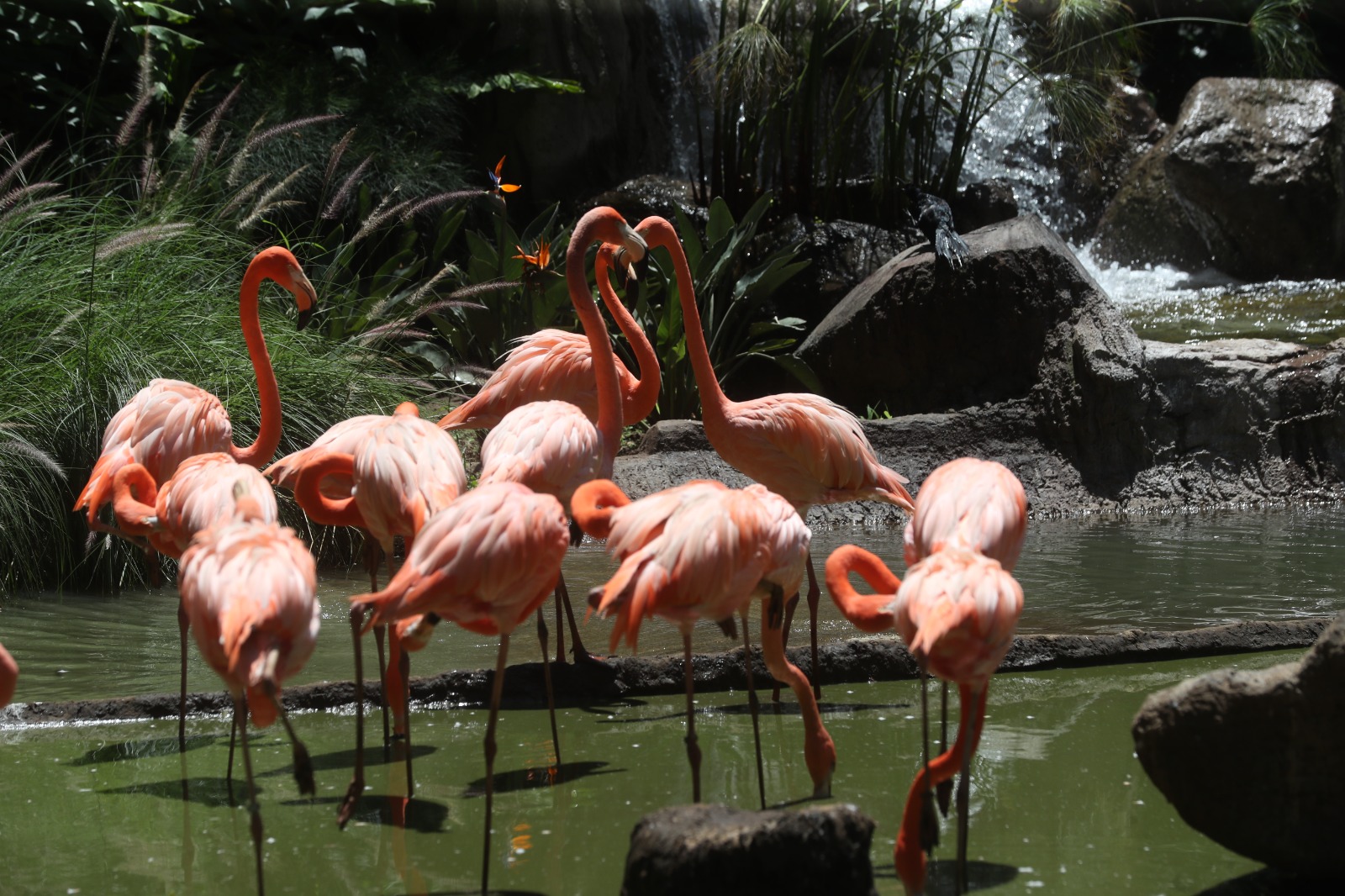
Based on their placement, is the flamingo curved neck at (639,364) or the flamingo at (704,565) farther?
the flamingo curved neck at (639,364)

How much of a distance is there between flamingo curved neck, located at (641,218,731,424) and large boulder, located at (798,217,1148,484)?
146 inches

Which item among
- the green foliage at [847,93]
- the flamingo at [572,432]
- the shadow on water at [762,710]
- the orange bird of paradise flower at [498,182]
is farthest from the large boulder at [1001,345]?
the shadow on water at [762,710]

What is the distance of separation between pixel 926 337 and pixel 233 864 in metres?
6.49

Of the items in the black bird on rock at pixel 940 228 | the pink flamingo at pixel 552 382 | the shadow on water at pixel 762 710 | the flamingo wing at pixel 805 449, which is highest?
the black bird on rock at pixel 940 228

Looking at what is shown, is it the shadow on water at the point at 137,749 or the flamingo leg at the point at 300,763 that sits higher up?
the flamingo leg at the point at 300,763

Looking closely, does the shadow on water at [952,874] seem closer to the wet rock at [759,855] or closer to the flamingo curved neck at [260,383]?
the wet rock at [759,855]

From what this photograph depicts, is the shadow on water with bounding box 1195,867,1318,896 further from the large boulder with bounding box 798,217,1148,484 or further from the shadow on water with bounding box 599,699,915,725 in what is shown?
the large boulder with bounding box 798,217,1148,484

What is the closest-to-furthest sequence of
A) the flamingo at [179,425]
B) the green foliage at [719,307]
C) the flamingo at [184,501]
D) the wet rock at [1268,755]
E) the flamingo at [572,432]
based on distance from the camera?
the wet rock at [1268,755]
the flamingo at [184,501]
the flamingo at [572,432]
the flamingo at [179,425]
the green foliage at [719,307]

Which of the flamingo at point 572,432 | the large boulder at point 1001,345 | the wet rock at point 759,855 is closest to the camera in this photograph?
the wet rock at point 759,855

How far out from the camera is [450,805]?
3.18m

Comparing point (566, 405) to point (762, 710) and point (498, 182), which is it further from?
point (498, 182)

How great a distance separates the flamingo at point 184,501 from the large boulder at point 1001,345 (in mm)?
5535

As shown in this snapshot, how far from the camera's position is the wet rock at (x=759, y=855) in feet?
7.04

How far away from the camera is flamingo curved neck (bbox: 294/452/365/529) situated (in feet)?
11.8
